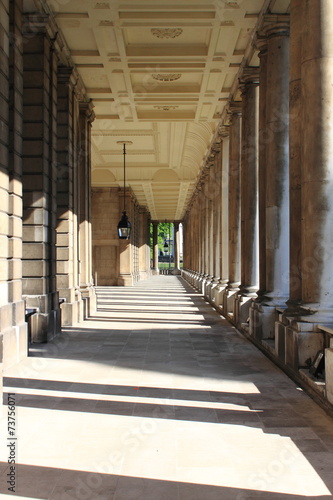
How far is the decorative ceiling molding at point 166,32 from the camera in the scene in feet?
45.6

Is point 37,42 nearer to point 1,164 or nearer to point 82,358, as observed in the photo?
point 1,164

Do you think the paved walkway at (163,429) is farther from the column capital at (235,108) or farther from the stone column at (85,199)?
A: the column capital at (235,108)

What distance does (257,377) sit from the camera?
28.2ft

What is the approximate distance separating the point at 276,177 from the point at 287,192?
406mm

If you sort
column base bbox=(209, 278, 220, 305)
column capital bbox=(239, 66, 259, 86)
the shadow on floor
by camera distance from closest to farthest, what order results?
the shadow on floor, column capital bbox=(239, 66, 259, 86), column base bbox=(209, 278, 220, 305)

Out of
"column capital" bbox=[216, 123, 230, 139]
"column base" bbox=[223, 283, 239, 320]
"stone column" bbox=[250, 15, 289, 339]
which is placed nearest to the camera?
"stone column" bbox=[250, 15, 289, 339]

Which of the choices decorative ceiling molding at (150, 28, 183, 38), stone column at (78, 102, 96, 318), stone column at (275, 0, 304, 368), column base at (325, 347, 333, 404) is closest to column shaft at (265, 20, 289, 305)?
stone column at (275, 0, 304, 368)

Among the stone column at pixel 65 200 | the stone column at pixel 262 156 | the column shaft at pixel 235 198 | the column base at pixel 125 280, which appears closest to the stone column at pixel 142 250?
the column base at pixel 125 280

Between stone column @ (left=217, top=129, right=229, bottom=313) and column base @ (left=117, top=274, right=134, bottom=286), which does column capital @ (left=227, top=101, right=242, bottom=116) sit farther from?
column base @ (left=117, top=274, right=134, bottom=286)

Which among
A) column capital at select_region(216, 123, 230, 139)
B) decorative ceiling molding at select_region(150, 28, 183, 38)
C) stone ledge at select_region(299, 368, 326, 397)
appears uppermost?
decorative ceiling molding at select_region(150, 28, 183, 38)

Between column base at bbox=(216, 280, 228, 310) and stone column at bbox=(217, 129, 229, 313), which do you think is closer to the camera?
column base at bbox=(216, 280, 228, 310)

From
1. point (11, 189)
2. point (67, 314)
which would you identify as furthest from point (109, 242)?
point (11, 189)

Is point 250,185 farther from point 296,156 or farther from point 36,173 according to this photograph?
point 36,173

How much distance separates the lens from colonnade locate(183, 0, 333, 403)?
26.5 feet
